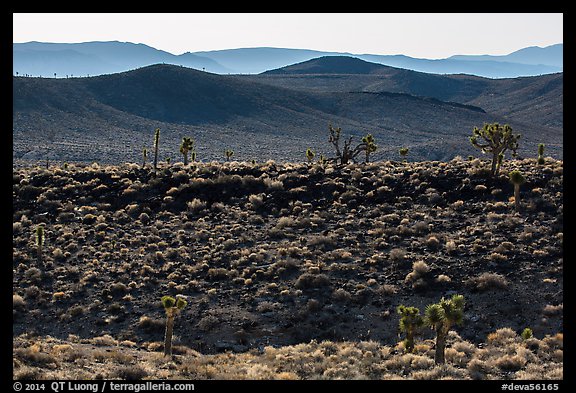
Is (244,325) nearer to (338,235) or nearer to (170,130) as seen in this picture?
(338,235)

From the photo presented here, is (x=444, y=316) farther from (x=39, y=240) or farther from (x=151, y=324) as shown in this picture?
(x=39, y=240)

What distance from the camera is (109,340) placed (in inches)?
864

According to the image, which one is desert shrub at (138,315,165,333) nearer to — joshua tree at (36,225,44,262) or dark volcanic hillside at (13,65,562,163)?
joshua tree at (36,225,44,262)

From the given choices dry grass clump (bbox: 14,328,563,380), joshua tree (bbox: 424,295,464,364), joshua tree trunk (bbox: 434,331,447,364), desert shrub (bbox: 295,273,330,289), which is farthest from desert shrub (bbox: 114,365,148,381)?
desert shrub (bbox: 295,273,330,289)

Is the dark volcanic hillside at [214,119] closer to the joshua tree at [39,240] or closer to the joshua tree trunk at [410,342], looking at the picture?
the joshua tree at [39,240]

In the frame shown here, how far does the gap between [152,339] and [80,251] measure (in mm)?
11925

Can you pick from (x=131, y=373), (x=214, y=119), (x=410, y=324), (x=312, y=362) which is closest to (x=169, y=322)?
(x=131, y=373)

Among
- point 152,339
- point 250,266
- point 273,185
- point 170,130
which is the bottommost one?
point 152,339

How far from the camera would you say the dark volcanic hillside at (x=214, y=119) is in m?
105

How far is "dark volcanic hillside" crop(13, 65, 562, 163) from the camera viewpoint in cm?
10544

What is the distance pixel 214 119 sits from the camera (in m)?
147

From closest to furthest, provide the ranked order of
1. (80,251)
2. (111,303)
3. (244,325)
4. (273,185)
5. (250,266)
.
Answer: (244,325), (111,303), (250,266), (80,251), (273,185)

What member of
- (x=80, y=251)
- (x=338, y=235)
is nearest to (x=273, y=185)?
(x=338, y=235)

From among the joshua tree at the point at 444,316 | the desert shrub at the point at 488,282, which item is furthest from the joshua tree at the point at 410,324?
the desert shrub at the point at 488,282
